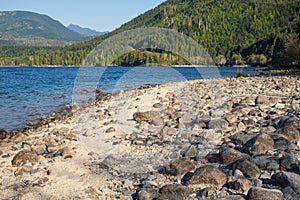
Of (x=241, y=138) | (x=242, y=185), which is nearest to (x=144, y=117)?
(x=241, y=138)

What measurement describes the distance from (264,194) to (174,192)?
132 centimetres

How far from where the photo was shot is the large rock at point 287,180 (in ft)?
15.4

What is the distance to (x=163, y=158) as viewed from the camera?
6.85 metres

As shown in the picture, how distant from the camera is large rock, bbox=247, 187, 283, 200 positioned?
172 inches

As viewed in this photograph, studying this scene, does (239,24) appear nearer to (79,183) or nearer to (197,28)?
(197,28)

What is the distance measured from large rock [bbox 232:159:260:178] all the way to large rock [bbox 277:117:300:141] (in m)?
2.25

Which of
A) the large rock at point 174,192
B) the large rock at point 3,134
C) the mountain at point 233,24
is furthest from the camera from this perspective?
the mountain at point 233,24

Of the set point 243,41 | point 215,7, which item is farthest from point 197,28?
point 215,7

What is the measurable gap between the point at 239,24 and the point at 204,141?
181 metres

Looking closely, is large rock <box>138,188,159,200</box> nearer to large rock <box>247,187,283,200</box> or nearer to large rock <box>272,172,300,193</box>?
large rock <box>247,187,283,200</box>

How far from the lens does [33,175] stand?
6.38 m

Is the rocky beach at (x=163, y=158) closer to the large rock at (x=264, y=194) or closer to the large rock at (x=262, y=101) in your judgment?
the large rock at (x=264, y=194)

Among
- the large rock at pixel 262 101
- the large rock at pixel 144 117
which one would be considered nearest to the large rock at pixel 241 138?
the large rock at pixel 144 117

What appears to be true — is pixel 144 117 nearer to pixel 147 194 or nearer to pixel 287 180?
pixel 147 194
